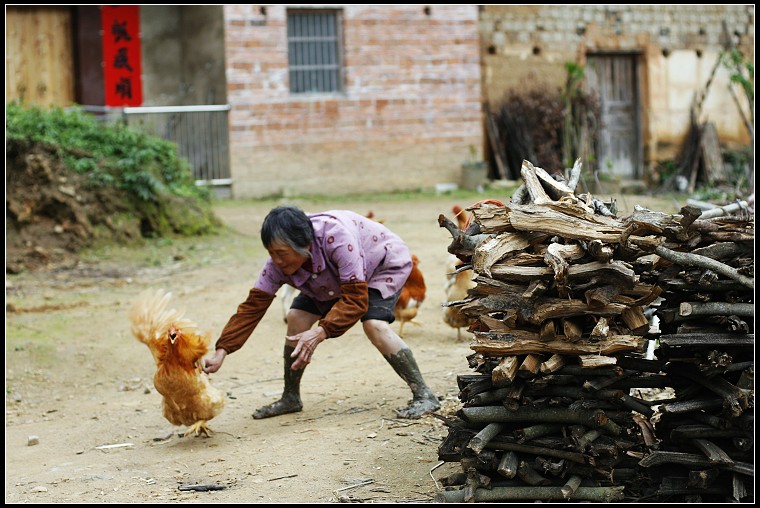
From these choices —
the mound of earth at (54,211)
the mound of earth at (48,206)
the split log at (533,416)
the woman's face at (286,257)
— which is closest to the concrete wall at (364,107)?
the mound of earth at (54,211)

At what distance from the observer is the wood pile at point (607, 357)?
3.81 m

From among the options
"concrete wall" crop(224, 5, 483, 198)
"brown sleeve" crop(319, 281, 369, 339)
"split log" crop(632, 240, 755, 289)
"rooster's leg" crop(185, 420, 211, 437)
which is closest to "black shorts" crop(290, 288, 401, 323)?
"brown sleeve" crop(319, 281, 369, 339)

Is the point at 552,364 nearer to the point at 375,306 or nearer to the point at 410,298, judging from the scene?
the point at 375,306

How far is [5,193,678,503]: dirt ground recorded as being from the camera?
4586mm

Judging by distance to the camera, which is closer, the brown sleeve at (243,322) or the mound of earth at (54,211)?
the brown sleeve at (243,322)

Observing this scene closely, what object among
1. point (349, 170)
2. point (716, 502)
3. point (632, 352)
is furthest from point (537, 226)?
point (349, 170)

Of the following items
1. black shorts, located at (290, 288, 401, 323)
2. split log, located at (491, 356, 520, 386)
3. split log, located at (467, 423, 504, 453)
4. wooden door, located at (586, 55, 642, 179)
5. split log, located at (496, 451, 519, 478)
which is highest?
wooden door, located at (586, 55, 642, 179)

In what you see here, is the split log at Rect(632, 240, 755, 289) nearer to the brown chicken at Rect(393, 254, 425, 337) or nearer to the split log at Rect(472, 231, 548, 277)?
the split log at Rect(472, 231, 548, 277)

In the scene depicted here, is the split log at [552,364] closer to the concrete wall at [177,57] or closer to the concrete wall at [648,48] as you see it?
the concrete wall at [177,57]

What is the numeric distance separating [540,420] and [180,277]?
7102mm

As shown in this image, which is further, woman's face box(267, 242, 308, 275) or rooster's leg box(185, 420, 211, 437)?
rooster's leg box(185, 420, 211, 437)

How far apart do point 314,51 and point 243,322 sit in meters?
12.4

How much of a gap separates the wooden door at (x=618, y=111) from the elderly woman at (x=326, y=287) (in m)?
14.3

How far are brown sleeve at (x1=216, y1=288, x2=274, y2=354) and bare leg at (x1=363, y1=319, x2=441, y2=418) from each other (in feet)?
2.00
